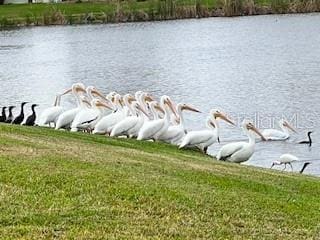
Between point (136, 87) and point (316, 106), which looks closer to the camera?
point (316, 106)

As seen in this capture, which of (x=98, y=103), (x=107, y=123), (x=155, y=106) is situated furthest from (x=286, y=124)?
(x=107, y=123)

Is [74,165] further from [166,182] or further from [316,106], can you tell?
[316,106]

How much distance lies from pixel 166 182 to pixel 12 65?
33906 mm

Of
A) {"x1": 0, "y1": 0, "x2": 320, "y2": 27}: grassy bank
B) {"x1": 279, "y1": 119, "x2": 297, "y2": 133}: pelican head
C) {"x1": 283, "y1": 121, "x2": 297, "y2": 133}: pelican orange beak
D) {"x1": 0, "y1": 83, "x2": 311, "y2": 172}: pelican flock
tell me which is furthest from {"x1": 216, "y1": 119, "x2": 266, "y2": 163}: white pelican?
{"x1": 0, "y1": 0, "x2": 320, "y2": 27}: grassy bank

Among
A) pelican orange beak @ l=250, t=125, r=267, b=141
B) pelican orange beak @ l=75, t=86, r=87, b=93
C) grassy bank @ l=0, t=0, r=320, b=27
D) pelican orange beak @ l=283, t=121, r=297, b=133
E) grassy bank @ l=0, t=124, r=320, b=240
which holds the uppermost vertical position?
grassy bank @ l=0, t=124, r=320, b=240

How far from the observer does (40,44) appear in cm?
5372

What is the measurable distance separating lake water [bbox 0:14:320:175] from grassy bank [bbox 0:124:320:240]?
6377 millimetres

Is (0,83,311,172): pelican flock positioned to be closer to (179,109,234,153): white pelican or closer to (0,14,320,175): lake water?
(179,109,234,153): white pelican

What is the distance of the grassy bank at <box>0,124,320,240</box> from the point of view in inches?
280

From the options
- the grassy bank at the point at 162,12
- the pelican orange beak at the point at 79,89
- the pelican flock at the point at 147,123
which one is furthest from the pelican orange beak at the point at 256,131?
the grassy bank at the point at 162,12

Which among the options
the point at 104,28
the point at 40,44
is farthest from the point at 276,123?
the point at 104,28

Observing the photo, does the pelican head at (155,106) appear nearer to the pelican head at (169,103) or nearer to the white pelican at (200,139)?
the pelican head at (169,103)

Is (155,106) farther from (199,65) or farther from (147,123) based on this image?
(199,65)

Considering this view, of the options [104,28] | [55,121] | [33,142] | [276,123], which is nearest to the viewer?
[33,142]
